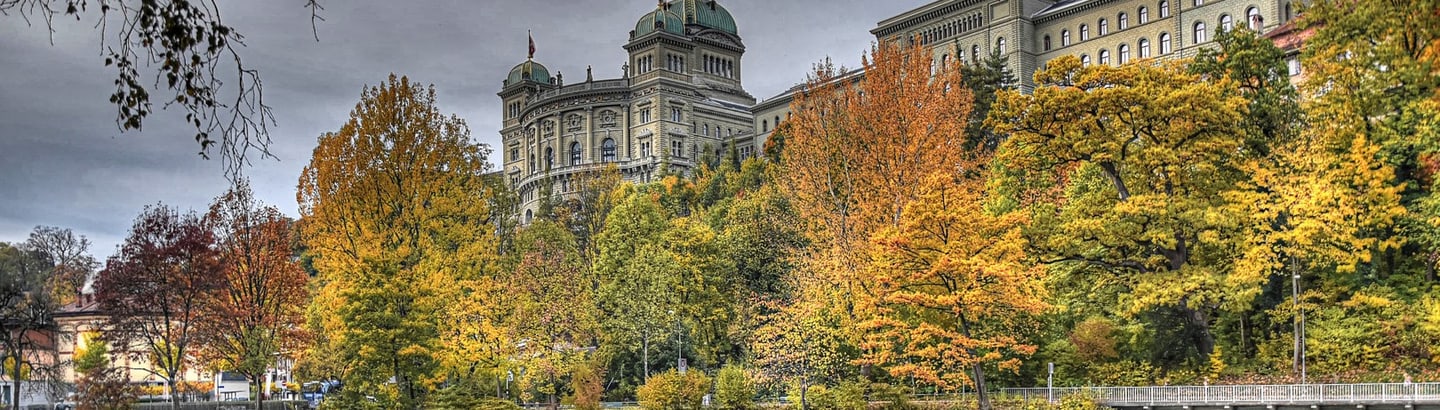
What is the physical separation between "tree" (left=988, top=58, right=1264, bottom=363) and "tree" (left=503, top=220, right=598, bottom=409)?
1821cm

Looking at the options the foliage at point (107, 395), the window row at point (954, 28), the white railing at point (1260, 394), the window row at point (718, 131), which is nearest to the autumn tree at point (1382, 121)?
the white railing at point (1260, 394)

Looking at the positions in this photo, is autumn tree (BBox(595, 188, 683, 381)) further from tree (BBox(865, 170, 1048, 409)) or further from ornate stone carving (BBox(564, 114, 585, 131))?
ornate stone carving (BBox(564, 114, 585, 131))

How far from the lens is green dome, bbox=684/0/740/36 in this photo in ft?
514

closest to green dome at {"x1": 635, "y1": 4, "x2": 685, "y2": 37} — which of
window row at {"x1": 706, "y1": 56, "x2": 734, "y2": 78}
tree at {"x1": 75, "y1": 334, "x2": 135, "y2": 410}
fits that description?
window row at {"x1": 706, "y1": 56, "x2": 734, "y2": 78}

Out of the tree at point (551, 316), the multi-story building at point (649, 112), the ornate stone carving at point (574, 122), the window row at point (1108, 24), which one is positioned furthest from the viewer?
the ornate stone carving at point (574, 122)

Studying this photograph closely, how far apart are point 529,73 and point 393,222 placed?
132568 millimetres

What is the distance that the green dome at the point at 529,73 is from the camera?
170625mm

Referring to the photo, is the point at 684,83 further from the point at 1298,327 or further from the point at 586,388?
the point at 1298,327

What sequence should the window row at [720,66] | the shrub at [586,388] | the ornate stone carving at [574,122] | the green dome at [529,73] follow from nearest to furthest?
1. the shrub at [586,388]
2. the ornate stone carving at [574,122]
3. the window row at [720,66]
4. the green dome at [529,73]

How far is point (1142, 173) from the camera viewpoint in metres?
44.0

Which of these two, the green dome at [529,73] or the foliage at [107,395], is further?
the green dome at [529,73]

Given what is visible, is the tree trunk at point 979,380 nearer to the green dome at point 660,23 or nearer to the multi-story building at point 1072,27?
the multi-story building at point 1072,27

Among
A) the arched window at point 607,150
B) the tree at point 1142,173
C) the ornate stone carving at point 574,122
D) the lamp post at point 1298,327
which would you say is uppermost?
the ornate stone carving at point 574,122

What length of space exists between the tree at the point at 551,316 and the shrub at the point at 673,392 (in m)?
4.59
